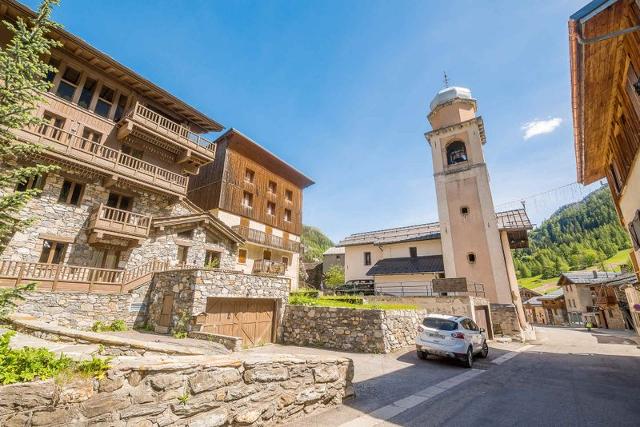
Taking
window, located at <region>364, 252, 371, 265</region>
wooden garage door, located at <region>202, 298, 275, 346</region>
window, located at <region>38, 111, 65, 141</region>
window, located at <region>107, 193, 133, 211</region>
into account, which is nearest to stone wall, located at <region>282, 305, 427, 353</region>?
wooden garage door, located at <region>202, 298, 275, 346</region>

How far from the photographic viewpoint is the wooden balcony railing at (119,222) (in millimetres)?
15391

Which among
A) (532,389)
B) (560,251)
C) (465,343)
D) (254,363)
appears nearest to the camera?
(254,363)

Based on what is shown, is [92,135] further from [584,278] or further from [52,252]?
[584,278]

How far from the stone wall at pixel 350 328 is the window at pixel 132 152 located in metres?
15.0

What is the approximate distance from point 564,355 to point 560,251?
→ 122185 millimetres

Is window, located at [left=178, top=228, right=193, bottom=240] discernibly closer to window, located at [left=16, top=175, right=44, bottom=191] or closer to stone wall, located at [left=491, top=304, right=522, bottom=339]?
window, located at [left=16, top=175, right=44, bottom=191]

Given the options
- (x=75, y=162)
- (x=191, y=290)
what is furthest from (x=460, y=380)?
(x=75, y=162)

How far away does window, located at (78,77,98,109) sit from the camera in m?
17.3

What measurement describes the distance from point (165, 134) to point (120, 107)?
12.0 ft

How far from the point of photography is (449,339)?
10789 mm

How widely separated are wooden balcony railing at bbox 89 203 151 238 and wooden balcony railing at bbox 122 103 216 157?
19.4ft

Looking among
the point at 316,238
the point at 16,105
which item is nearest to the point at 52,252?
the point at 16,105

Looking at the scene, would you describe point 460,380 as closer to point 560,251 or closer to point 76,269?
point 76,269

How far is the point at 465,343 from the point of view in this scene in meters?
10.6
